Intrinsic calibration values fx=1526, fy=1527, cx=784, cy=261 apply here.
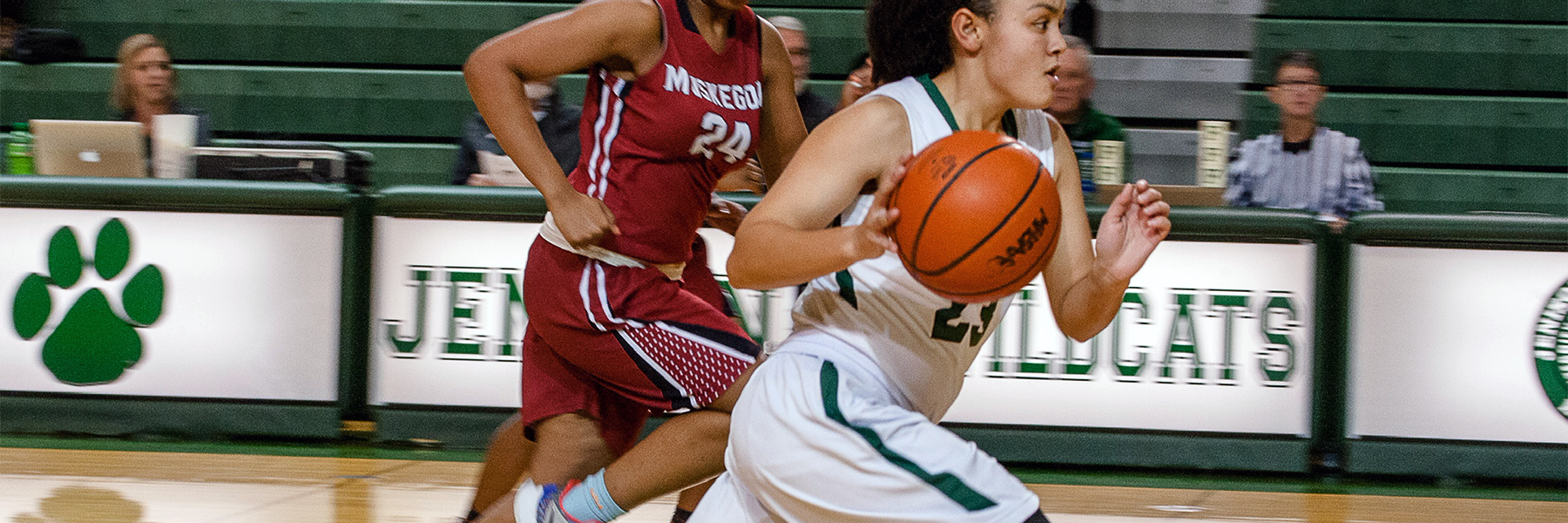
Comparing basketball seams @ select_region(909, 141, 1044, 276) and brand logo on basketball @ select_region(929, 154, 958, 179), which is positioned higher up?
brand logo on basketball @ select_region(929, 154, 958, 179)

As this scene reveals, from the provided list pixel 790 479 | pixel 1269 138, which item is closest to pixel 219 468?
pixel 790 479

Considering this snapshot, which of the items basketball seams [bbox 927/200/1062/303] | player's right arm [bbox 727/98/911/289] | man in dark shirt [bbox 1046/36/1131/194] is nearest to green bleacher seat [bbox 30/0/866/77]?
man in dark shirt [bbox 1046/36/1131/194]

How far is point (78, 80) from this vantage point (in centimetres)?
960

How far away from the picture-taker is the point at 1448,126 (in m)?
9.08

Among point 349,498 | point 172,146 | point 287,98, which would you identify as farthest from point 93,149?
point 287,98

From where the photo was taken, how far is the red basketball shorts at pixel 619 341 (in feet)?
8.76

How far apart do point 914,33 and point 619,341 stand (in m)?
0.82

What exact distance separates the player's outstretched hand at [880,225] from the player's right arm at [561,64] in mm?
823

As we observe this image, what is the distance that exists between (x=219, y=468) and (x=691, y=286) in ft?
8.15

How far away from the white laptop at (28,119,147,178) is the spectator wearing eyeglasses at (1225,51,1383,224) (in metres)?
4.12

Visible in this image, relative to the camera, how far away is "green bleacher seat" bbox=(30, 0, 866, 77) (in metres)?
9.62

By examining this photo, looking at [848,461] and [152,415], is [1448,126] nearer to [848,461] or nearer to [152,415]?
[152,415]

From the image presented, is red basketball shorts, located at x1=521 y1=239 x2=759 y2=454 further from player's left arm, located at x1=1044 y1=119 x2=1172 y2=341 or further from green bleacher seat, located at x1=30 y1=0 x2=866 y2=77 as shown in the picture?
green bleacher seat, located at x1=30 y1=0 x2=866 y2=77

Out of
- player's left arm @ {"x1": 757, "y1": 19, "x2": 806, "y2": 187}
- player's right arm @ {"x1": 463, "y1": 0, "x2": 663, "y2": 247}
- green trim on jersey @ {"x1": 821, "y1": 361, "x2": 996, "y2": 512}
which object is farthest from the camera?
player's left arm @ {"x1": 757, "y1": 19, "x2": 806, "y2": 187}
